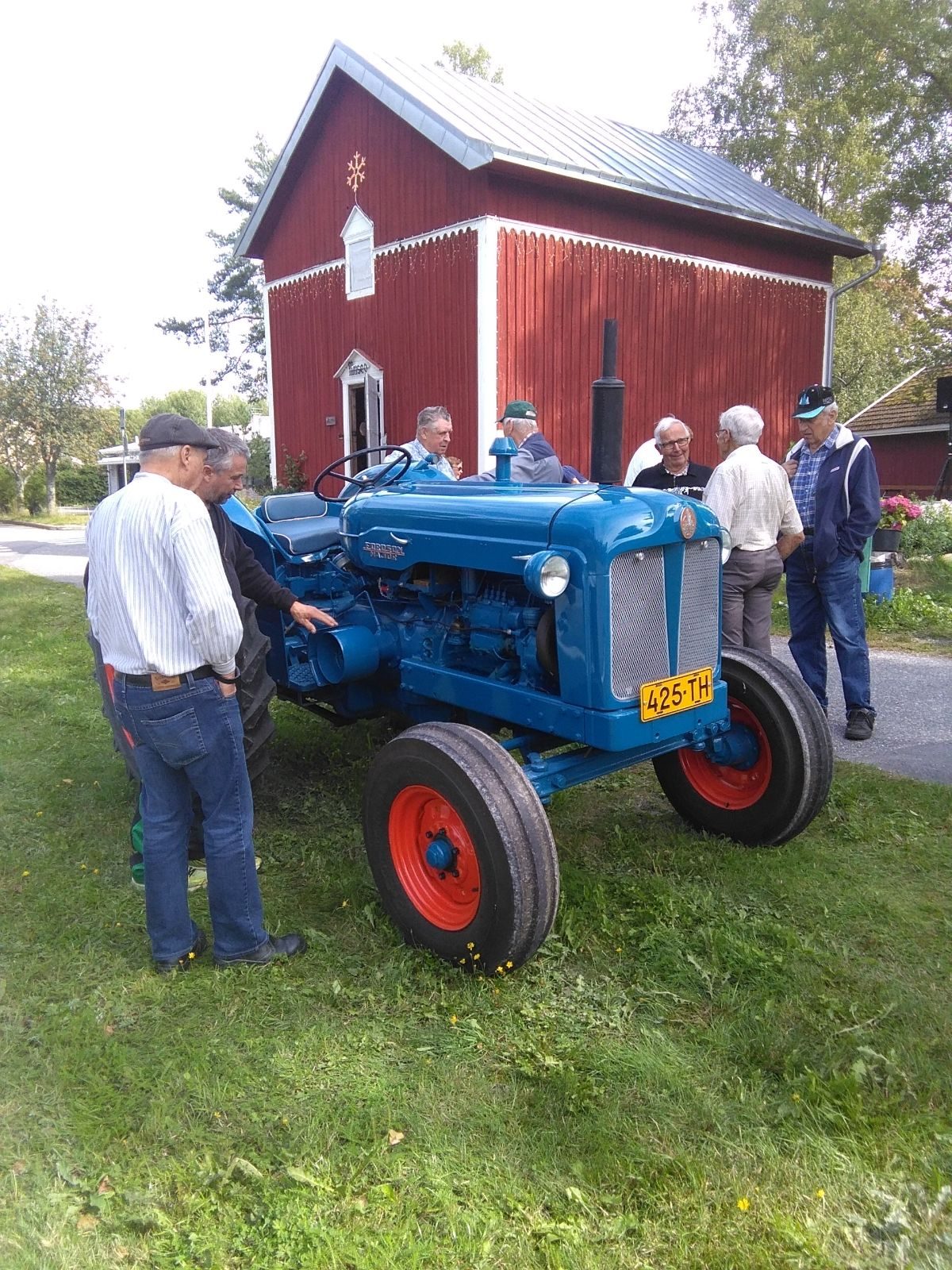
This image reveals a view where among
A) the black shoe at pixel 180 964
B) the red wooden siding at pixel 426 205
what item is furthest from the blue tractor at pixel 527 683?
the red wooden siding at pixel 426 205

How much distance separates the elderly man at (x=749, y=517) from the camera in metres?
4.59

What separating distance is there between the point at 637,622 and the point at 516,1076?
4.60 feet

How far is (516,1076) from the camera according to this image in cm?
246

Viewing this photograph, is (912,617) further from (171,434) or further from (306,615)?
(171,434)

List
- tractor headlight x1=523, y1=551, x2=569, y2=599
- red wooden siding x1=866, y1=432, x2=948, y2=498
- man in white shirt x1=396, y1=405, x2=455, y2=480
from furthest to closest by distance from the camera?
red wooden siding x1=866, y1=432, x2=948, y2=498, man in white shirt x1=396, y1=405, x2=455, y2=480, tractor headlight x1=523, y1=551, x2=569, y2=599

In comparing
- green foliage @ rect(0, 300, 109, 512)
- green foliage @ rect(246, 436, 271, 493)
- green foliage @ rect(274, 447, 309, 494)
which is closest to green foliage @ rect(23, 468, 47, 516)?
green foliage @ rect(0, 300, 109, 512)

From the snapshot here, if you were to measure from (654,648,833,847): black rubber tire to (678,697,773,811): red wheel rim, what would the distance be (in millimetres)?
23

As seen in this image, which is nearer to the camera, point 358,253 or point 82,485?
point 358,253

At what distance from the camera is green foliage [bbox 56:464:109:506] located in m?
37.2

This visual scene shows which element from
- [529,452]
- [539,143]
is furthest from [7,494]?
[529,452]

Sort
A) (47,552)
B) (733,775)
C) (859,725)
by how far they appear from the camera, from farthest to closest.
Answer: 1. (47,552)
2. (859,725)
3. (733,775)

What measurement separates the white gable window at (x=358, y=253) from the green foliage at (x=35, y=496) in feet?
68.7

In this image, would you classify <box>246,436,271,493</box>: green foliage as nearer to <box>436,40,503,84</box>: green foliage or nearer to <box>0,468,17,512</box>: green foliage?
<box>0,468,17,512</box>: green foliage

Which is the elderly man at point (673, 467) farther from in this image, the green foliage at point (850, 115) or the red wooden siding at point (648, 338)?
the green foliage at point (850, 115)
